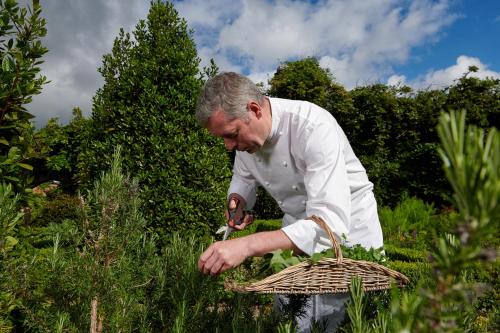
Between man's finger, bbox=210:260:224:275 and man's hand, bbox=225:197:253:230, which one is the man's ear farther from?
man's finger, bbox=210:260:224:275

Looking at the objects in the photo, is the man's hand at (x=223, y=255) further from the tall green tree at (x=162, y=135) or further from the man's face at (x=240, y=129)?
the tall green tree at (x=162, y=135)

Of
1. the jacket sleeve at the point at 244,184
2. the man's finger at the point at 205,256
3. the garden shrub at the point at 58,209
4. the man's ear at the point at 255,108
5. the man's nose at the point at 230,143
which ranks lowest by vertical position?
the man's finger at the point at 205,256

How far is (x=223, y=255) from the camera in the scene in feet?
5.90

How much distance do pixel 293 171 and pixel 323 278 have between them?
3.90 feet

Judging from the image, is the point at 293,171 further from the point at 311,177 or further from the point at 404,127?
the point at 404,127

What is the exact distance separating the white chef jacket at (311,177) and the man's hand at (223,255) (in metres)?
0.27

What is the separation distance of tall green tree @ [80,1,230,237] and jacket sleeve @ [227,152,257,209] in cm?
231

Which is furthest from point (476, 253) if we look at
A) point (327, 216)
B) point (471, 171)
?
point (327, 216)

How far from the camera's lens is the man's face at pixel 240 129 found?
8.21 ft

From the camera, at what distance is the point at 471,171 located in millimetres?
413

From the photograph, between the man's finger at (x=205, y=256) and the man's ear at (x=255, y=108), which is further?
the man's ear at (x=255, y=108)

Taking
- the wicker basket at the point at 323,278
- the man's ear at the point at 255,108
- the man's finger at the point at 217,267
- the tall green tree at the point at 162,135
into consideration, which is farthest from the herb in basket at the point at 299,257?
the tall green tree at the point at 162,135

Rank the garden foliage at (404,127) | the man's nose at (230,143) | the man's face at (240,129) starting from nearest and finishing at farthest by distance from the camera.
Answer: the man's face at (240,129) → the man's nose at (230,143) → the garden foliage at (404,127)

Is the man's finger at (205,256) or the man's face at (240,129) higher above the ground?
→ the man's face at (240,129)
